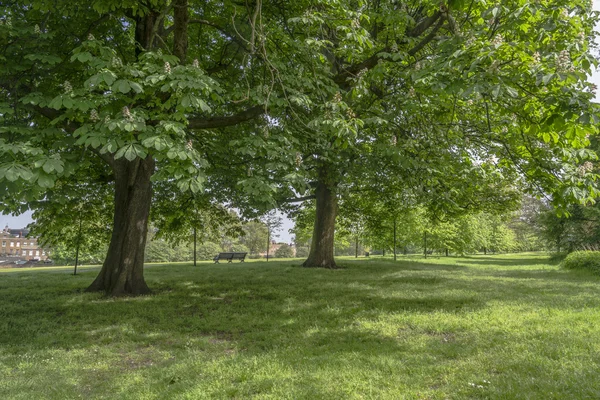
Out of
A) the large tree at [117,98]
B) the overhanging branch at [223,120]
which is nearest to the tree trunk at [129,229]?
the large tree at [117,98]

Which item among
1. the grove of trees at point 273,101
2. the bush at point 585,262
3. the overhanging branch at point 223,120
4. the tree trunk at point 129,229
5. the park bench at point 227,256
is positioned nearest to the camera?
the grove of trees at point 273,101

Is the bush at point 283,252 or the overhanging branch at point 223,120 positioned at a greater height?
the overhanging branch at point 223,120

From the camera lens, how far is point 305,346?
222 inches

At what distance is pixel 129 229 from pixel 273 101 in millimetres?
5709

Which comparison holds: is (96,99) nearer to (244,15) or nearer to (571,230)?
(244,15)

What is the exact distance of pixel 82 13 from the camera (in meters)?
8.48

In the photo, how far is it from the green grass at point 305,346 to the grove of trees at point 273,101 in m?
2.17

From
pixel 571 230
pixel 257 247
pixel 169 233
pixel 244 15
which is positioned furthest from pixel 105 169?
pixel 257 247

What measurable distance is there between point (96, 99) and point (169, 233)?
1126 cm

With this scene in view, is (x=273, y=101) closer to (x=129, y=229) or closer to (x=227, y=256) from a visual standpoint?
(x=129, y=229)

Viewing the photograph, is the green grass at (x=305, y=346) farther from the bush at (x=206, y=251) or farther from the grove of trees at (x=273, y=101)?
the bush at (x=206, y=251)

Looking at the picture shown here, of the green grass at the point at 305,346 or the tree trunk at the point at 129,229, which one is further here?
the tree trunk at the point at 129,229

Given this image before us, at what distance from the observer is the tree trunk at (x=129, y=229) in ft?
33.9

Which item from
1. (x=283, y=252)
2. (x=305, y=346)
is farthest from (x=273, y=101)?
(x=283, y=252)
